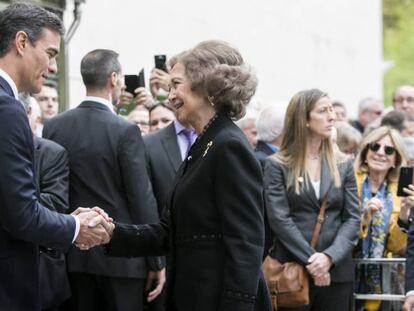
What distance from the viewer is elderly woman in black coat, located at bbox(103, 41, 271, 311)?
4.78 metres

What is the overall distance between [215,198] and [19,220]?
955 millimetres

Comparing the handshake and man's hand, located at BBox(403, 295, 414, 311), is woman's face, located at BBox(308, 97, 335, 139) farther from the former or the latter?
the handshake

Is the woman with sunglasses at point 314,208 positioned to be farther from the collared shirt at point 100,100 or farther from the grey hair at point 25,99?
the grey hair at point 25,99

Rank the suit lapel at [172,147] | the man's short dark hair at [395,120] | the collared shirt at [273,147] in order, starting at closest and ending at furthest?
1. the suit lapel at [172,147]
2. the collared shirt at [273,147]
3. the man's short dark hair at [395,120]

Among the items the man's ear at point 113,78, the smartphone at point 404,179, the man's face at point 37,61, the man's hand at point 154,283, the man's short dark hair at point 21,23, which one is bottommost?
the man's hand at point 154,283

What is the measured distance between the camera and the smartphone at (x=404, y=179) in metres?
7.57

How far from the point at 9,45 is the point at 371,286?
411cm

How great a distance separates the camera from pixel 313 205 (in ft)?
24.6

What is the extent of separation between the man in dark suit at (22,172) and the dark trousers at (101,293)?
6.31 ft

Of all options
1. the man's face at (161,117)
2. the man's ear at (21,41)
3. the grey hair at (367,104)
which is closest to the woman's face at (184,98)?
the man's ear at (21,41)

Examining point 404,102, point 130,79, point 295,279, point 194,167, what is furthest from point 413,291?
point 404,102

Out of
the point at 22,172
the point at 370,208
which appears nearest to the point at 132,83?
the point at 370,208

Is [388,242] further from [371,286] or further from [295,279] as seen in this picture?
[295,279]

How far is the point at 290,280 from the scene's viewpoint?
734 centimetres
